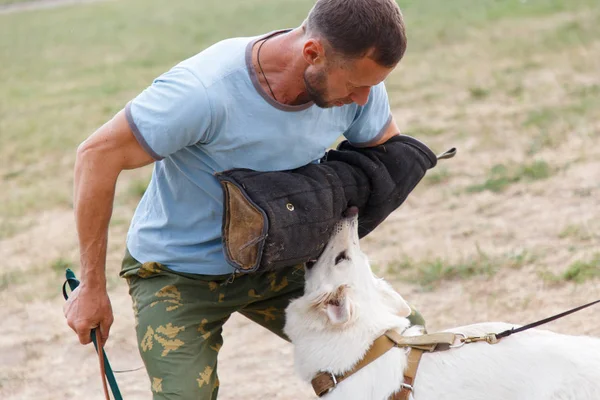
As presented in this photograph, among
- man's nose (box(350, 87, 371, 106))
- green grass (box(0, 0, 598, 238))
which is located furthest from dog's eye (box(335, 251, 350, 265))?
green grass (box(0, 0, 598, 238))

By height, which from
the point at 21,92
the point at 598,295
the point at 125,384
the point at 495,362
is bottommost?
the point at 21,92

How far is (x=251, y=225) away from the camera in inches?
131

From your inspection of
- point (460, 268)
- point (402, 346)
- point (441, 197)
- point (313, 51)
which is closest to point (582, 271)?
point (460, 268)

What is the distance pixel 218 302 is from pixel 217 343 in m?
0.20

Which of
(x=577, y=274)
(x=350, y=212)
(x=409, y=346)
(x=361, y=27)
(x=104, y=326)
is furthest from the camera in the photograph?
(x=577, y=274)

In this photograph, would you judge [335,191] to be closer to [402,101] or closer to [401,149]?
[401,149]

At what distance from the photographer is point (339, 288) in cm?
357

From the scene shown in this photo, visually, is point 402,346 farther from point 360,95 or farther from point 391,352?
point 360,95

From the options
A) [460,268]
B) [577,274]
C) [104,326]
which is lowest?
[460,268]

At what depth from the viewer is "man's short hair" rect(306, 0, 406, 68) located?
306 cm

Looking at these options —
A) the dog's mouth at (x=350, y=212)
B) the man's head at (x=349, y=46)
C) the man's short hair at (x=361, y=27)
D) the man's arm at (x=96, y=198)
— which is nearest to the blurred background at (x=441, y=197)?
the dog's mouth at (x=350, y=212)

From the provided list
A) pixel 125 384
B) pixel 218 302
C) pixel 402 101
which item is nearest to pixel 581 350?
pixel 218 302

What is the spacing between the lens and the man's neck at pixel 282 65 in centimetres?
327

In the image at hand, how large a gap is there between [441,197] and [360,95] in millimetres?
4828
